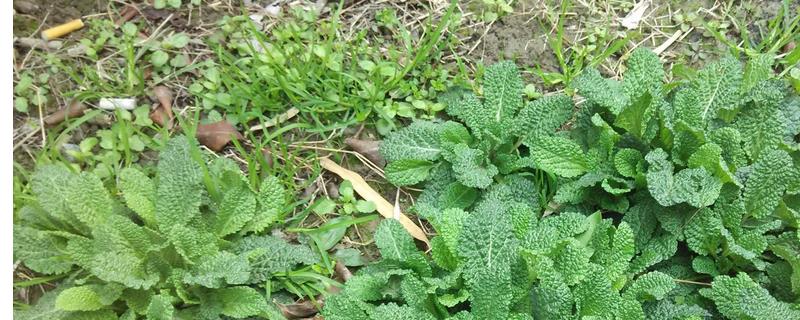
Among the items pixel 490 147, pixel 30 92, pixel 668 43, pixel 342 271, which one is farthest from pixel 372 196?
pixel 668 43

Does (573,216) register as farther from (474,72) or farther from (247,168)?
(247,168)

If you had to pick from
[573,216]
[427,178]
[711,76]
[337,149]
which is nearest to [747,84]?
[711,76]

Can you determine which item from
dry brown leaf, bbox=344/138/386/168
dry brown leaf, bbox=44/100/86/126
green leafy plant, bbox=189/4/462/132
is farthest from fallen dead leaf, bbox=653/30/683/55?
dry brown leaf, bbox=44/100/86/126

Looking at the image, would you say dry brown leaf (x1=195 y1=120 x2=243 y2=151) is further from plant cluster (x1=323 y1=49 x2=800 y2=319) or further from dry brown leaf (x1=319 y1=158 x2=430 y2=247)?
plant cluster (x1=323 y1=49 x2=800 y2=319)

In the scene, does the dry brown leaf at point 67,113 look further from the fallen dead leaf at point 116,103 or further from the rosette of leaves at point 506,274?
the rosette of leaves at point 506,274

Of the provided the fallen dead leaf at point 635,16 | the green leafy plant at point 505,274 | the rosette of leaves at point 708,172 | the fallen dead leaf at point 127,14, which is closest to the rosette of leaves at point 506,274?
the green leafy plant at point 505,274

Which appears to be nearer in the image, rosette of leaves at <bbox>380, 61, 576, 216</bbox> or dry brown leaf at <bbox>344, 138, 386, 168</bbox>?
rosette of leaves at <bbox>380, 61, 576, 216</bbox>
